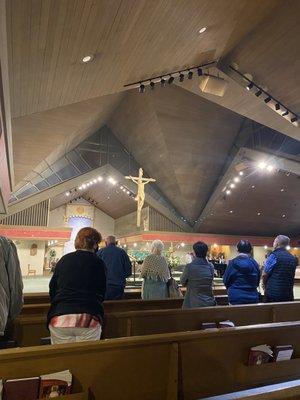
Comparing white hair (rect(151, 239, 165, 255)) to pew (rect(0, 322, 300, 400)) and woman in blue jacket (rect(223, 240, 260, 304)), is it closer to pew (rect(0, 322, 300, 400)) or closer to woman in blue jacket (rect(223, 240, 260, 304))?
woman in blue jacket (rect(223, 240, 260, 304))

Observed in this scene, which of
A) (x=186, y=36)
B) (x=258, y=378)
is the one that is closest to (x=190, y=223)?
(x=186, y=36)

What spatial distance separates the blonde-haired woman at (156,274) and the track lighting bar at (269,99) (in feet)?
14.4

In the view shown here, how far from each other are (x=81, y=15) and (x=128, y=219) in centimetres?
1743

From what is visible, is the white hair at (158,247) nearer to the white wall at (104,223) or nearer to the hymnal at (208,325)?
the hymnal at (208,325)

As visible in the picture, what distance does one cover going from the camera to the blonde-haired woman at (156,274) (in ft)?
12.4

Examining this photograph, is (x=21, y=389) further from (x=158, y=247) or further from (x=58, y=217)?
(x=58, y=217)

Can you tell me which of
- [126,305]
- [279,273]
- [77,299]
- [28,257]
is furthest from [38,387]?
[28,257]

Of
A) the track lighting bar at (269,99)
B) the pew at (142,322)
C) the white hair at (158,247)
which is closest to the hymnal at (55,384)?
the pew at (142,322)

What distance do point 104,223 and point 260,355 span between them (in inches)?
848

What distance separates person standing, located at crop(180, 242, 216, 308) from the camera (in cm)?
309

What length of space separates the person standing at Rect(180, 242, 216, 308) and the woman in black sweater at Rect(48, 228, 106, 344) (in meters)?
1.22

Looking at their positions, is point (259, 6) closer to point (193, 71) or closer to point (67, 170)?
point (193, 71)

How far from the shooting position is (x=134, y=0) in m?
3.64

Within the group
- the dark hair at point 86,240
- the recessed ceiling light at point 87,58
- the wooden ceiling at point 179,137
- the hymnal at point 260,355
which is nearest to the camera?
the hymnal at point 260,355
